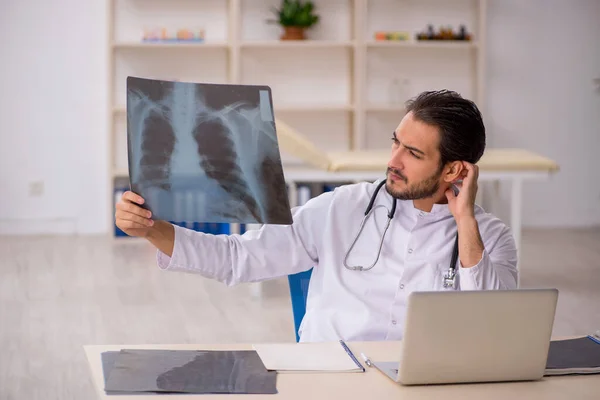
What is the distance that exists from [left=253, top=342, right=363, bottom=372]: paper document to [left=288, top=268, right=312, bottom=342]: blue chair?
1.52ft

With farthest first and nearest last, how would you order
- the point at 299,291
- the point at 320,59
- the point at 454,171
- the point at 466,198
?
the point at 320,59 < the point at 299,291 < the point at 454,171 < the point at 466,198

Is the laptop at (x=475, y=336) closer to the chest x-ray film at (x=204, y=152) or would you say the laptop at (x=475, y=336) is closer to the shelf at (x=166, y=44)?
the chest x-ray film at (x=204, y=152)

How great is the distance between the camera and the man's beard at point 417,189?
88.4 inches

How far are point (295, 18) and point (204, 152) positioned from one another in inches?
177

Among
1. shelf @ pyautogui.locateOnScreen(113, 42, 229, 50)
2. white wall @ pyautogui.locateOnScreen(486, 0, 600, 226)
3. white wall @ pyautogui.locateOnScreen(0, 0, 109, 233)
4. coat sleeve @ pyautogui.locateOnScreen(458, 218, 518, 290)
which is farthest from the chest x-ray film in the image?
white wall @ pyautogui.locateOnScreen(486, 0, 600, 226)

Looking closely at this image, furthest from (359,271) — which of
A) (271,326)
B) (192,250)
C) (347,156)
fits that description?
(347,156)

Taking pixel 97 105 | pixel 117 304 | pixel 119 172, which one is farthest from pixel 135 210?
pixel 97 105

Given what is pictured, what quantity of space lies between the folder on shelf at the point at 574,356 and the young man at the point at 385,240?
0.68ft

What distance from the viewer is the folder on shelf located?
1.88 metres

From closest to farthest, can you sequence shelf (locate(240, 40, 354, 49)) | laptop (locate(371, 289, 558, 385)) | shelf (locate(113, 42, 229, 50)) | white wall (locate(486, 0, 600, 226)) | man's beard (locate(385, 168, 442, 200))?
laptop (locate(371, 289, 558, 385))
man's beard (locate(385, 168, 442, 200))
shelf (locate(113, 42, 229, 50))
shelf (locate(240, 40, 354, 49))
white wall (locate(486, 0, 600, 226))

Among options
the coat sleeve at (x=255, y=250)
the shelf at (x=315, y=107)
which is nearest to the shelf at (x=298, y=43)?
the shelf at (x=315, y=107)

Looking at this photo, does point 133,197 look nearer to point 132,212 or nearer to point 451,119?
point 132,212

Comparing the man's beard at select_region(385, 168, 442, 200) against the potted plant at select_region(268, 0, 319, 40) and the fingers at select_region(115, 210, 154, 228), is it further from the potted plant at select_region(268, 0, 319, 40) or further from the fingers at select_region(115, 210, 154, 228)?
the potted plant at select_region(268, 0, 319, 40)

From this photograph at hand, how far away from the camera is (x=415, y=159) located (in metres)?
2.28
